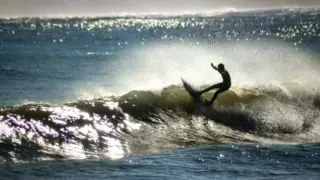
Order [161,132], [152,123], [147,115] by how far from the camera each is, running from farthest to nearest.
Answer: [147,115], [152,123], [161,132]

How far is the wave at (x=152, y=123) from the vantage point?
17.2 m

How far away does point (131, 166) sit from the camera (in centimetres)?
1532

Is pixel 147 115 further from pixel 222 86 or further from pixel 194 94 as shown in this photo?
pixel 222 86

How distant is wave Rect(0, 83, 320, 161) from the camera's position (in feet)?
56.3

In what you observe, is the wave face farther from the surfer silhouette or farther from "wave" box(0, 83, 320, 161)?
the surfer silhouette

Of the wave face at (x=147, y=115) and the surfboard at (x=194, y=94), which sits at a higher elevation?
the surfboard at (x=194, y=94)

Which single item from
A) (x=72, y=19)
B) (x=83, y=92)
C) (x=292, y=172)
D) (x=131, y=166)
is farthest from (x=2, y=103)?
(x=72, y=19)

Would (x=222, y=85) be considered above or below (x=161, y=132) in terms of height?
above

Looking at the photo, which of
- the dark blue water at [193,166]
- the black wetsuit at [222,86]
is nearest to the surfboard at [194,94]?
the black wetsuit at [222,86]

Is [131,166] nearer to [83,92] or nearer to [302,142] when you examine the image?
[302,142]

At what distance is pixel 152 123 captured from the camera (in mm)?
20375

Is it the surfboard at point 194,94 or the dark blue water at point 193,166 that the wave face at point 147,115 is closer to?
the surfboard at point 194,94

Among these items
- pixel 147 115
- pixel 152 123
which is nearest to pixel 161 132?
pixel 152 123

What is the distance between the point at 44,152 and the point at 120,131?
9.71ft
